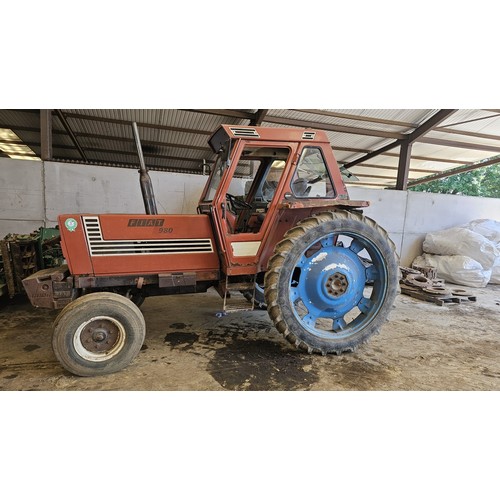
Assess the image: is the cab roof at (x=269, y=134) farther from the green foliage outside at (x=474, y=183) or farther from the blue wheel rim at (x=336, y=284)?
the green foliage outside at (x=474, y=183)

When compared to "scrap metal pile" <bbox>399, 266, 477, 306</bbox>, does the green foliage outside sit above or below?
above

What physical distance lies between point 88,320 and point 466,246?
770 centimetres

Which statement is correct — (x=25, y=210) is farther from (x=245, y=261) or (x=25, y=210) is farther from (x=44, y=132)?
(x=245, y=261)

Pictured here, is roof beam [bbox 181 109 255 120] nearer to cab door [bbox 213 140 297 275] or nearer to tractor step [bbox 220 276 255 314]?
cab door [bbox 213 140 297 275]

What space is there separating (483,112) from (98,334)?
31.7 ft

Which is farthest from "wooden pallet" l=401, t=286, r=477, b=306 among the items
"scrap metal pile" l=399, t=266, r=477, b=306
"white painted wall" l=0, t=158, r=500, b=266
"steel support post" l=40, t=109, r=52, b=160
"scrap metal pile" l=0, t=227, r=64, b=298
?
"steel support post" l=40, t=109, r=52, b=160

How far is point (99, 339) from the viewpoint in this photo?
8.04 ft

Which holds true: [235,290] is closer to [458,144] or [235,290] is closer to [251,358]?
[251,358]

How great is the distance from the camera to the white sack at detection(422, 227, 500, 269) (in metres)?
6.46

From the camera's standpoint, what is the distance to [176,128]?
8.08 m

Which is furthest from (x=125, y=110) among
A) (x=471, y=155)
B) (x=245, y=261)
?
(x=471, y=155)

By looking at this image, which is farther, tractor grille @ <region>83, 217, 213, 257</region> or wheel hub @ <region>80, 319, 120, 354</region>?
tractor grille @ <region>83, 217, 213, 257</region>

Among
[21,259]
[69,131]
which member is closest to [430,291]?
[21,259]

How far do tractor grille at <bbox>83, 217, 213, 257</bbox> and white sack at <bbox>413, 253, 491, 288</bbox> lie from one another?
6182 millimetres
